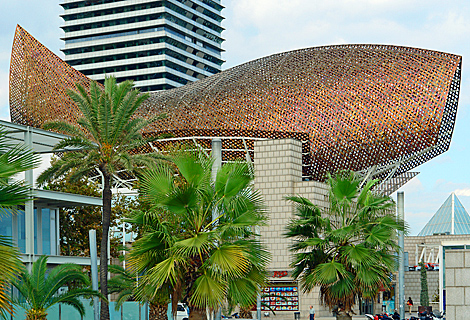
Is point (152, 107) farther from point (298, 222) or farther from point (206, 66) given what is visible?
point (206, 66)

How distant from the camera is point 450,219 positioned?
90500 mm

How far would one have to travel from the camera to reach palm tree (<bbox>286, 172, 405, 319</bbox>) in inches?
842

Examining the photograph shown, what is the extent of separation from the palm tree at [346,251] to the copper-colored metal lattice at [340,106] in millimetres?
33980

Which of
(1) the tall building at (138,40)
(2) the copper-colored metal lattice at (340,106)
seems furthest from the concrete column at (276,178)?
(1) the tall building at (138,40)

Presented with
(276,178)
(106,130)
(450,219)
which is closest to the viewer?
(106,130)

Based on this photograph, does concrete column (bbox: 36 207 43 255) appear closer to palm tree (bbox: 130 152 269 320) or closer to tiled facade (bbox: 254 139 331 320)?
tiled facade (bbox: 254 139 331 320)

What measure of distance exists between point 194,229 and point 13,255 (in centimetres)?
709

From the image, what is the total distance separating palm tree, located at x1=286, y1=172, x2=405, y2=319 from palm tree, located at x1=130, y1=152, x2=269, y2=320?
15.2 ft

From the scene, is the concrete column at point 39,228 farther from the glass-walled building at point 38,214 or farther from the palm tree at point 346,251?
the palm tree at point 346,251

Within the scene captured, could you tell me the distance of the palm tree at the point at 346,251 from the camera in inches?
842

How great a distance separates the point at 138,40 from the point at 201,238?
384 feet

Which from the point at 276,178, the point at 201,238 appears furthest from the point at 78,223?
the point at 201,238

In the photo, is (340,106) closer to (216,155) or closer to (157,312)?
(157,312)

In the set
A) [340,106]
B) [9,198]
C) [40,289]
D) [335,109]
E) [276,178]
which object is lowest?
[40,289]
